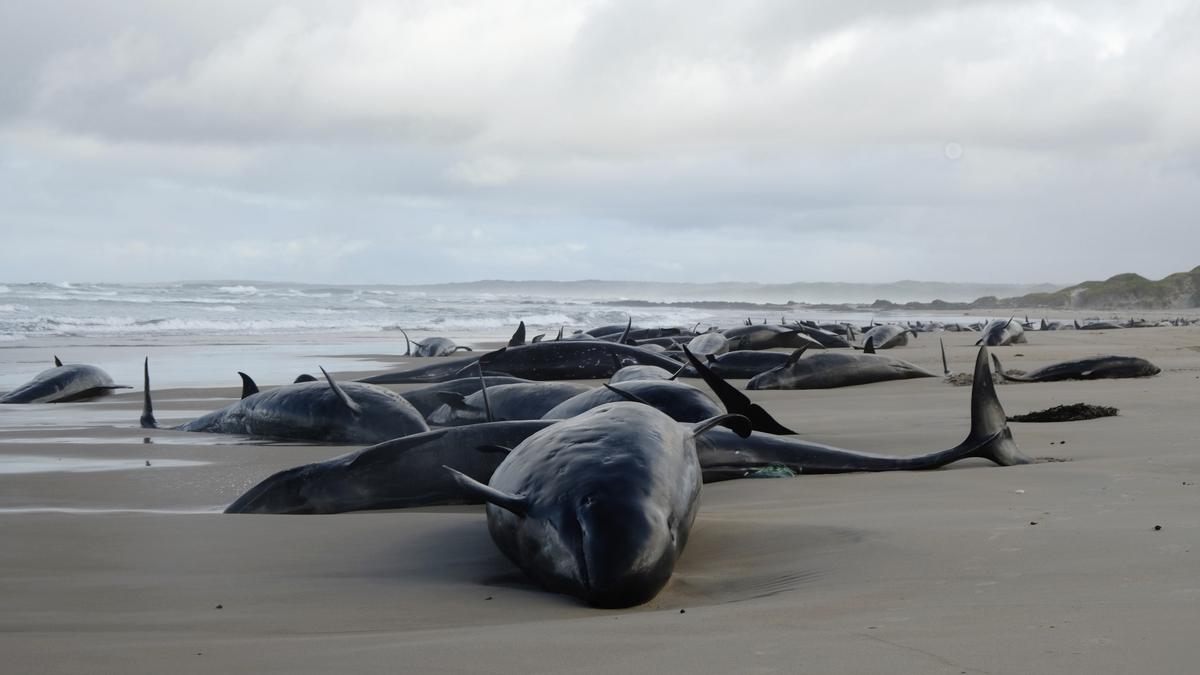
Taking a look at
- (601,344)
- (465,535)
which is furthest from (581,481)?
(601,344)

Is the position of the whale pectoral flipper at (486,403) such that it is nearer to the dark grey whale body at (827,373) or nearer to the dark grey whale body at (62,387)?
the dark grey whale body at (827,373)

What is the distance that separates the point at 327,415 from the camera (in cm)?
664

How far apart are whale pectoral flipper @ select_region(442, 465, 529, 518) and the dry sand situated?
0.71ft

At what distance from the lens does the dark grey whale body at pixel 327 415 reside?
6.51 meters

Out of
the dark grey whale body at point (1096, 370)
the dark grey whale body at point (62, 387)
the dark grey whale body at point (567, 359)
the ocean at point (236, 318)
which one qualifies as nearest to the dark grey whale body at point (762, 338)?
the dark grey whale body at point (567, 359)

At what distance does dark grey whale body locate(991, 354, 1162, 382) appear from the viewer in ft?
32.1

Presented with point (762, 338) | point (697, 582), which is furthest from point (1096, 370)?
point (697, 582)

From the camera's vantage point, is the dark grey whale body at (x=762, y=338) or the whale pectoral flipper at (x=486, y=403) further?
the dark grey whale body at (x=762, y=338)

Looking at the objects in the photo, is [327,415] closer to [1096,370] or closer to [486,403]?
[486,403]

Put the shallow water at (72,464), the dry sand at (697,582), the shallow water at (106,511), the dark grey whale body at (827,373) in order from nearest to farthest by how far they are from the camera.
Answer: the dry sand at (697,582), the shallow water at (106,511), the shallow water at (72,464), the dark grey whale body at (827,373)

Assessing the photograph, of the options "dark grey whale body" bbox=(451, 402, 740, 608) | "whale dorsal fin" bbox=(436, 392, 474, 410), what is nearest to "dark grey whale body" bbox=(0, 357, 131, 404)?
"whale dorsal fin" bbox=(436, 392, 474, 410)

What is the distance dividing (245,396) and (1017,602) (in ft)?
20.2

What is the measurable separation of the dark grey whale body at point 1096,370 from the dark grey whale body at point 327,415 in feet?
18.8

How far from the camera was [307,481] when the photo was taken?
14.4 ft
